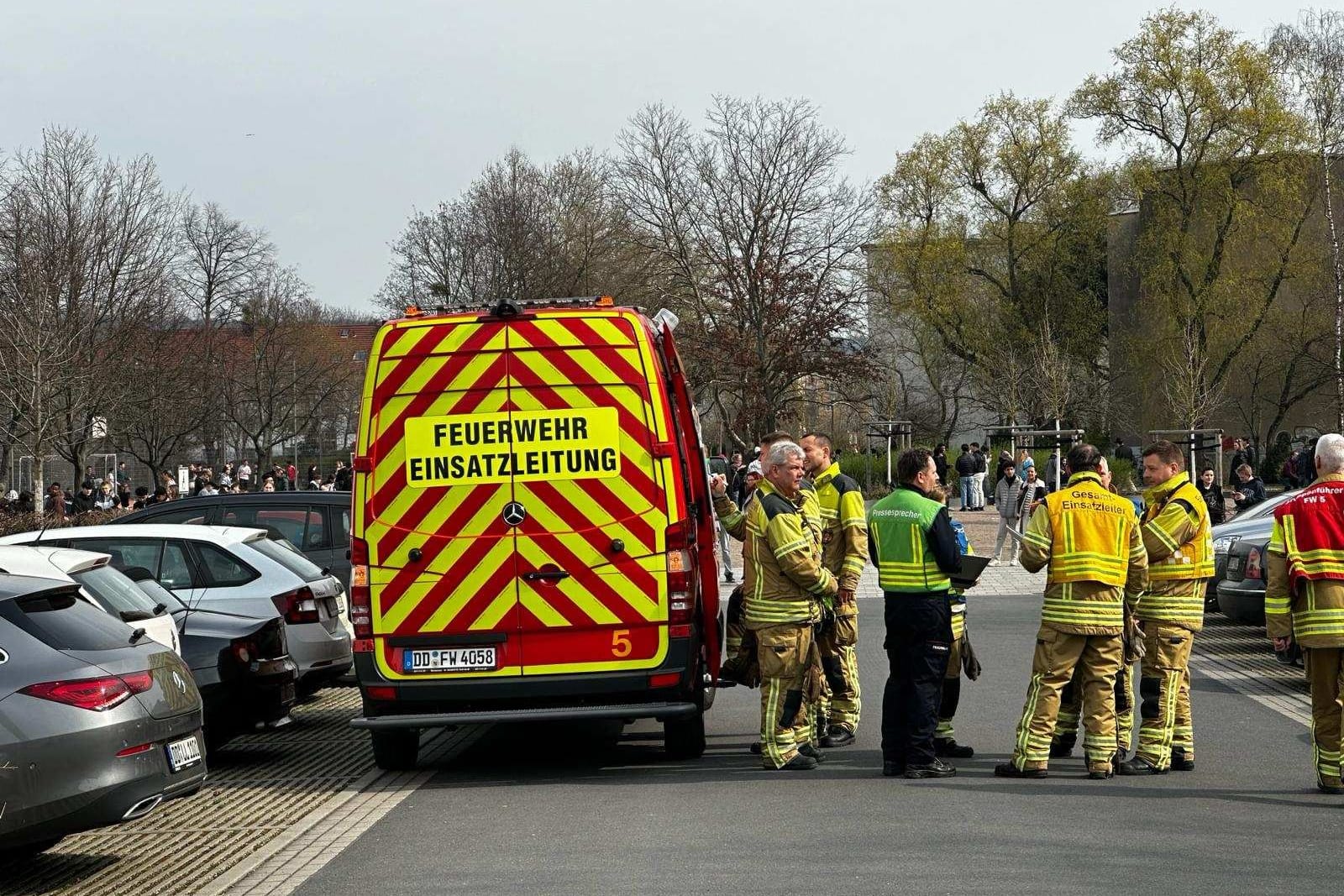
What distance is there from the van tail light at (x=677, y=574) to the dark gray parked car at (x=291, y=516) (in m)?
6.85

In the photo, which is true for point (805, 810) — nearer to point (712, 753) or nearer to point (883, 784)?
point (883, 784)

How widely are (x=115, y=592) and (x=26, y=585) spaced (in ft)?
5.32

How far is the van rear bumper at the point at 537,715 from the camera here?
9141mm

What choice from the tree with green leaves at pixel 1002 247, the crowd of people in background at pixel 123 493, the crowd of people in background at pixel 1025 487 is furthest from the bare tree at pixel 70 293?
the tree with green leaves at pixel 1002 247

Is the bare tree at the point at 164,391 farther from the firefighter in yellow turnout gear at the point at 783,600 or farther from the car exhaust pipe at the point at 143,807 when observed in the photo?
the car exhaust pipe at the point at 143,807

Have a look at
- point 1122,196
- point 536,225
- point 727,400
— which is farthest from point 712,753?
point 1122,196

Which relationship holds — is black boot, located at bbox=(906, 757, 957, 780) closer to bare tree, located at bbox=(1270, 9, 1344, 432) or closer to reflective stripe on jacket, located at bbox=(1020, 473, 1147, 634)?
reflective stripe on jacket, located at bbox=(1020, 473, 1147, 634)

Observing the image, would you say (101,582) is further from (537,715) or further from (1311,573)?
(1311,573)

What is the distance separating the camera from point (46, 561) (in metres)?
8.02

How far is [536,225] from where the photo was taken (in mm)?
50500

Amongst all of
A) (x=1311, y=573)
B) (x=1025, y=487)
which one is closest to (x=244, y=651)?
(x=1311, y=573)

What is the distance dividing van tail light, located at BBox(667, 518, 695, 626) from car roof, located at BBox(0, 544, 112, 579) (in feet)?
9.74

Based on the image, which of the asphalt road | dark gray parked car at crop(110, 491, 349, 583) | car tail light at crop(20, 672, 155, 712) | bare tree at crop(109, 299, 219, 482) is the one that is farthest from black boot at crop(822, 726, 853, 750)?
bare tree at crop(109, 299, 219, 482)

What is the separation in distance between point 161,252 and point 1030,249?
37.1m
